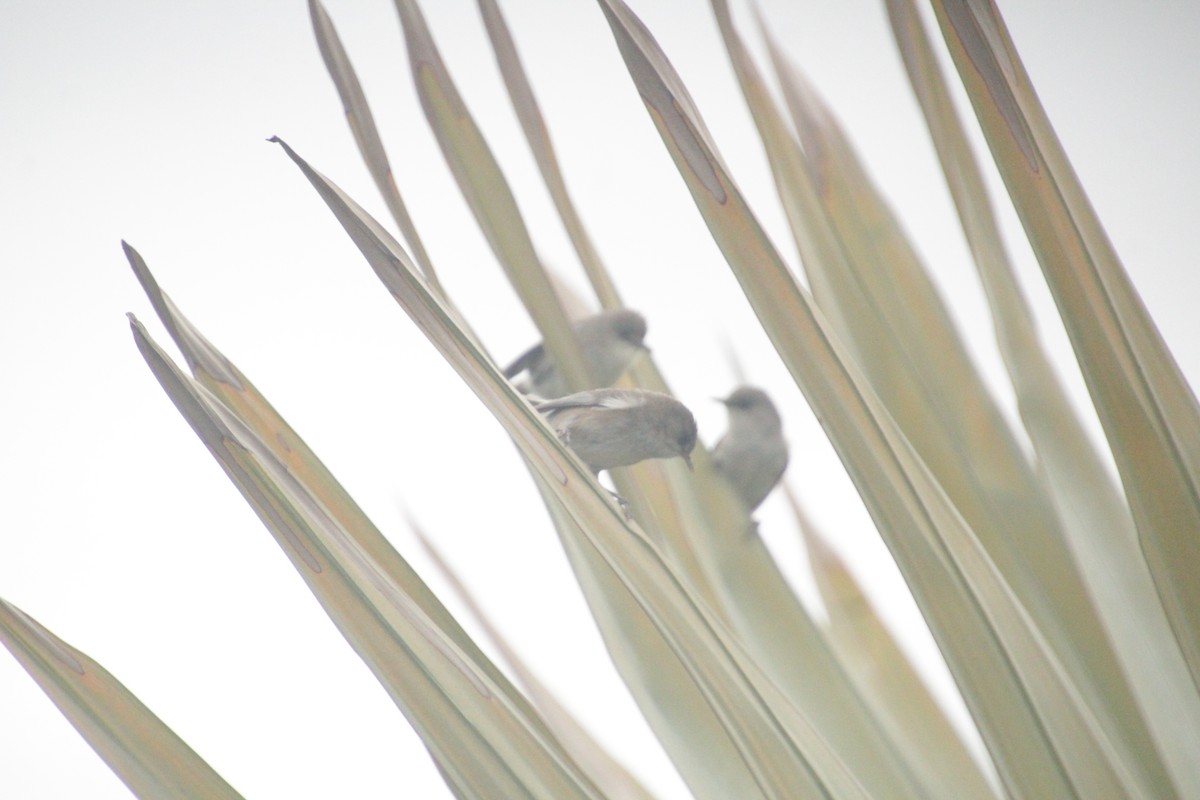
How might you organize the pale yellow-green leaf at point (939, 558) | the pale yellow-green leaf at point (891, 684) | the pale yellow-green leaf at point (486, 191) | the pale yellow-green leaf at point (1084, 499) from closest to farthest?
the pale yellow-green leaf at point (939, 558)
the pale yellow-green leaf at point (1084, 499)
the pale yellow-green leaf at point (891, 684)
the pale yellow-green leaf at point (486, 191)

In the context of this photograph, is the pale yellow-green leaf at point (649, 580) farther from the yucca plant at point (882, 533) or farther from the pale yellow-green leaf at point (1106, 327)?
the pale yellow-green leaf at point (1106, 327)

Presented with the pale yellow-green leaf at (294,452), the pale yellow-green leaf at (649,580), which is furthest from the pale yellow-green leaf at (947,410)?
→ the pale yellow-green leaf at (294,452)

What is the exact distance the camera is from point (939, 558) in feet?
2.56

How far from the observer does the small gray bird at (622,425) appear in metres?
2.02

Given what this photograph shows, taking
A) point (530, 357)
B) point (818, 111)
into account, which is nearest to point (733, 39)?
point (818, 111)

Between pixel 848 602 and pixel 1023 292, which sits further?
pixel 848 602

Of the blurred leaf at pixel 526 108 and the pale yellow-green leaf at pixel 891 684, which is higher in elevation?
the blurred leaf at pixel 526 108

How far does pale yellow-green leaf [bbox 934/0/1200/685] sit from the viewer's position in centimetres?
81

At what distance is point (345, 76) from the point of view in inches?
49.3

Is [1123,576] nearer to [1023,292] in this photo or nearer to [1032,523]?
[1032,523]

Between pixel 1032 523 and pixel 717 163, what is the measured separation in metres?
0.55

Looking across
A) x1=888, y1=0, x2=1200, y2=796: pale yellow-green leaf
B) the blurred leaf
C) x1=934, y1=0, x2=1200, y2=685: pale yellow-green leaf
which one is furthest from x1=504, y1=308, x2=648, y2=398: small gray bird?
x1=934, y1=0, x2=1200, y2=685: pale yellow-green leaf

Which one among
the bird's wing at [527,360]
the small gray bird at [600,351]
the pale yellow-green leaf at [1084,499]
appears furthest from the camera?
the bird's wing at [527,360]

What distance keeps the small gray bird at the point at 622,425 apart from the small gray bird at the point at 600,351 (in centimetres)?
6
